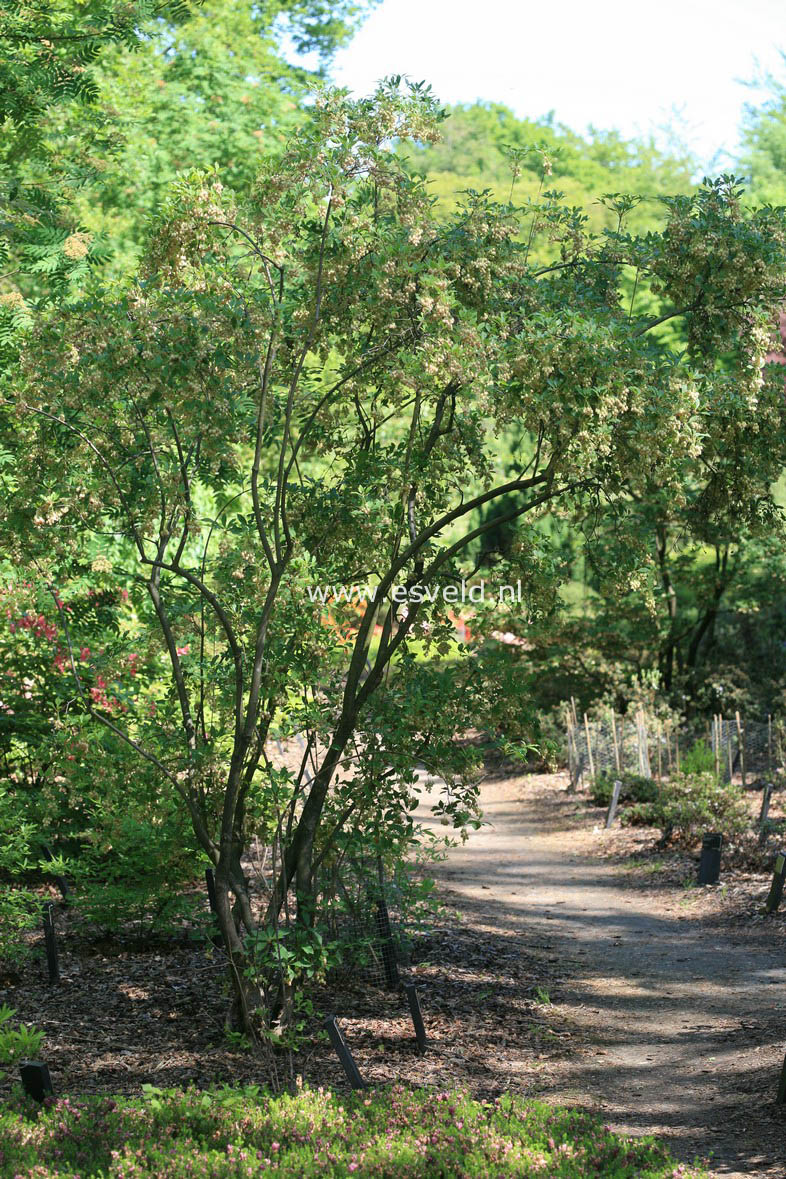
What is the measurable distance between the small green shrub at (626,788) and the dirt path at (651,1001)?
3.51 feet

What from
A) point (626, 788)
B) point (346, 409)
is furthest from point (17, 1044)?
point (626, 788)

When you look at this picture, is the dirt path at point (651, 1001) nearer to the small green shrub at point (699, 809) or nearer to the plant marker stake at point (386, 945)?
the small green shrub at point (699, 809)

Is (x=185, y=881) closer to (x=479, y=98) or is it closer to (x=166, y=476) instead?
(x=166, y=476)

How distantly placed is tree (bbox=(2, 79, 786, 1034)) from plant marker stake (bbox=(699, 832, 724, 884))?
4667 millimetres

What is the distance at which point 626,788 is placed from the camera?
13648 mm

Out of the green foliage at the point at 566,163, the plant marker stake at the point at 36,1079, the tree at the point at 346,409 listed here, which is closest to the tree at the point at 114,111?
the tree at the point at 346,409

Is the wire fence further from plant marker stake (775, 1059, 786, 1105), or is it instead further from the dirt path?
plant marker stake (775, 1059, 786, 1105)

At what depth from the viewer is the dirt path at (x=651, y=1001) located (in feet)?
16.2

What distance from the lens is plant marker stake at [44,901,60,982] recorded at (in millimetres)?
6598

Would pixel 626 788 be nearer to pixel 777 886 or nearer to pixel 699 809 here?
pixel 699 809

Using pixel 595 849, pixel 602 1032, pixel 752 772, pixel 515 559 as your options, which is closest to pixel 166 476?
pixel 515 559

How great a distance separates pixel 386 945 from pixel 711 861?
4184 millimetres

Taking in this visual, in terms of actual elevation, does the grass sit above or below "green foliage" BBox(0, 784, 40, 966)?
below

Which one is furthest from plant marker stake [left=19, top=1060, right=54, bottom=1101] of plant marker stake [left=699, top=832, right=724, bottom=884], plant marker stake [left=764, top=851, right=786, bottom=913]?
plant marker stake [left=699, top=832, right=724, bottom=884]
